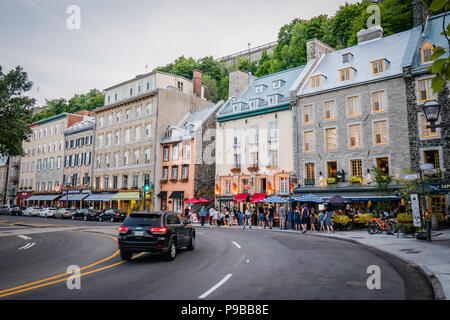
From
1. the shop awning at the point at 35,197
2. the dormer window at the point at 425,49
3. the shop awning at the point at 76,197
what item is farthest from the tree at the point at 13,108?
the shop awning at the point at 35,197

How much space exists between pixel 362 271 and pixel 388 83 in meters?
23.4

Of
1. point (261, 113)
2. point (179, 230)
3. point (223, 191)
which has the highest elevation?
point (261, 113)

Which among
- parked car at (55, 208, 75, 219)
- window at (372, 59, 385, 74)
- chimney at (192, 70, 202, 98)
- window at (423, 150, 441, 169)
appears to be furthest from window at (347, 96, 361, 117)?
parked car at (55, 208, 75, 219)

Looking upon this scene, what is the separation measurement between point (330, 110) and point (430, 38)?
9747 millimetres

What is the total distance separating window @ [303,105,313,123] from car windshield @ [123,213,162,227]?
80.2 feet

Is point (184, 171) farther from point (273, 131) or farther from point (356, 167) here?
point (356, 167)

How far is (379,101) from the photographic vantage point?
28.7 m

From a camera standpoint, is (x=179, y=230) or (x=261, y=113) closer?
(x=179, y=230)

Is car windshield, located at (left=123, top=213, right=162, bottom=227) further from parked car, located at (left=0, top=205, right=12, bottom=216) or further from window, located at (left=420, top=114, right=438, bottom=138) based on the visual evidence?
parked car, located at (left=0, top=205, right=12, bottom=216)

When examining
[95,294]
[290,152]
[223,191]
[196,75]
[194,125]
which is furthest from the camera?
[196,75]

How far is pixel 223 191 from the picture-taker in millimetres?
38875

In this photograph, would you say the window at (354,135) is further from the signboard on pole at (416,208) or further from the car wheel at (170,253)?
the car wheel at (170,253)

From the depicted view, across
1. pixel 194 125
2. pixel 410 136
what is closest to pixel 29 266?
pixel 410 136

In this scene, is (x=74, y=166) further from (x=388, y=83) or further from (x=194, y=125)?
(x=388, y=83)
